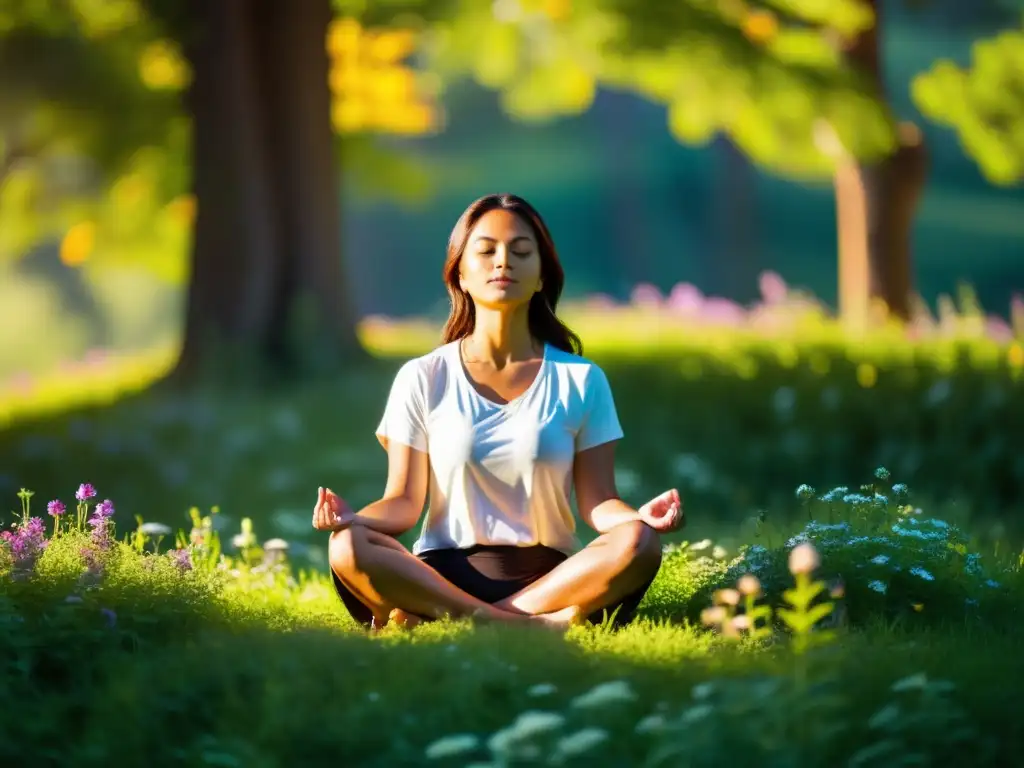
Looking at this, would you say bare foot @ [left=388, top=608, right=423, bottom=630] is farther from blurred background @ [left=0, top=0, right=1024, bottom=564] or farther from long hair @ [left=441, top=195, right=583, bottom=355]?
blurred background @ [left=0, top=0, right=1024, bottom=564]

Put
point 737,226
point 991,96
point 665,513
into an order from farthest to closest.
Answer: point 737,226, point 991,96, point 665,513

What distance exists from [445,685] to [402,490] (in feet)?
3.14

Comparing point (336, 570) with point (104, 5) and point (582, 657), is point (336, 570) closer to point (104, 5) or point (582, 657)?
point (582, 657)

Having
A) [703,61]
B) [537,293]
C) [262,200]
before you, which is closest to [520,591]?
[537,293]

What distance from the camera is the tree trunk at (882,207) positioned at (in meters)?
12.7

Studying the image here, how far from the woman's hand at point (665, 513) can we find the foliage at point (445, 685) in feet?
0.99

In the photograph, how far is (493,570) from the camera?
181 inches

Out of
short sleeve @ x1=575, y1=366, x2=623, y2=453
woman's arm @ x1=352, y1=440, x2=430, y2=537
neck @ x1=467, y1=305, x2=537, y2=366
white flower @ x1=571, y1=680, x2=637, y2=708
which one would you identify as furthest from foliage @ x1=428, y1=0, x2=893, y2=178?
white flower @ x1=571, y1=680, x2=637, y2=708

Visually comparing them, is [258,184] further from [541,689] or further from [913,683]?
[913,683]

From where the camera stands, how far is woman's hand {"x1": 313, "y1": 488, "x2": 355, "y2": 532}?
4.23 m

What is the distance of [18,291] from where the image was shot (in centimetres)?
3972

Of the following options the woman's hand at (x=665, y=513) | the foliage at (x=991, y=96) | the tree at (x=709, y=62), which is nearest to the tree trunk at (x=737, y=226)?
the tree at (x=709, y=62)

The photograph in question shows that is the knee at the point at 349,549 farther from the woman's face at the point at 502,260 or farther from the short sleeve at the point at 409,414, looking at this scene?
the woman's face at the point at 502,260

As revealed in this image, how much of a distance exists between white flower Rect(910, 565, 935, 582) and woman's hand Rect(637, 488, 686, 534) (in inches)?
38.9
